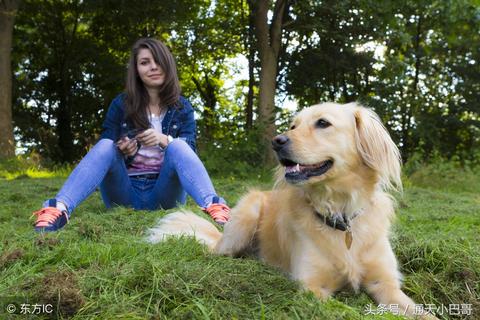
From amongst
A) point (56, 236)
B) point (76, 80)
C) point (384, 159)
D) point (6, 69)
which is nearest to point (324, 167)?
point (384, 159)

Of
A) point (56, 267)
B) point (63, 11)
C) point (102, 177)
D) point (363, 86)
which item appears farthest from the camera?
point (63, 11)

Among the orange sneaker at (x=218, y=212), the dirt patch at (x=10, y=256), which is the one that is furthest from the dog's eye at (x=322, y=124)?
the dirt patch at (x=10, y=256)

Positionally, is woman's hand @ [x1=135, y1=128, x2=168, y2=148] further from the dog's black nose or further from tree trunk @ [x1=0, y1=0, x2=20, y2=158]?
tree trunk @ [x1=0, y1=0, x2=20, y2=158]

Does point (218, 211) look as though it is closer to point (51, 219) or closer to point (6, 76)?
point (51, 219)

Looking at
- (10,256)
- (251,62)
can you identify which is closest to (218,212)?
(10,256)

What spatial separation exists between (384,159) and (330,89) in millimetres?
13076

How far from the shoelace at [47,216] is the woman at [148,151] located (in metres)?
0.23

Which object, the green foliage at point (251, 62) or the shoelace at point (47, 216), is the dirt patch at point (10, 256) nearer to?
the shoelace at point (47, 216)

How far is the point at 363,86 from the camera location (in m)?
14.6

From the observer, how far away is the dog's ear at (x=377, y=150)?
2.74m

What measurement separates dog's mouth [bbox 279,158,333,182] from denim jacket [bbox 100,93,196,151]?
1.86 m

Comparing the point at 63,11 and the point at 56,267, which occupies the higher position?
the point at 63,11

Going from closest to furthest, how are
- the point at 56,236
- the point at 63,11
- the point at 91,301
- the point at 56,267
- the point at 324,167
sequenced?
the point at 91,301 → the point at 56,267 → the point at 324,167 → the point at 56,236 → the point at 63,11

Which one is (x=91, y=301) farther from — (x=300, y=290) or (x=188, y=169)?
(x=188, y=169)
